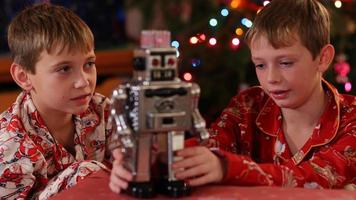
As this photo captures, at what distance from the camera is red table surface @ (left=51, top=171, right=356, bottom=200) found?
108cm

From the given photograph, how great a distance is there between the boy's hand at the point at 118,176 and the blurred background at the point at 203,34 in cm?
96

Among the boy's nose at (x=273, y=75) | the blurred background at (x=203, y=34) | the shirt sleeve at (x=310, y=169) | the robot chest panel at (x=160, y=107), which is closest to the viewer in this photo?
the robot chest panel at (x=160, y=107)

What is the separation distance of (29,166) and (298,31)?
57cm

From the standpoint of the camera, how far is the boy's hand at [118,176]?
1087 millimetres

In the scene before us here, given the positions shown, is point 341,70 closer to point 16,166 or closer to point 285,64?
point 285,64

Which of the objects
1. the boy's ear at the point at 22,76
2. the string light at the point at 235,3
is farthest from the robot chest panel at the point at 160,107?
the string light at the point at 235,3

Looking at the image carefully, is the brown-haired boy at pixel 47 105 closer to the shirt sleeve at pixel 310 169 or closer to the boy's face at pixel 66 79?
the boy's face at pixel 66 79

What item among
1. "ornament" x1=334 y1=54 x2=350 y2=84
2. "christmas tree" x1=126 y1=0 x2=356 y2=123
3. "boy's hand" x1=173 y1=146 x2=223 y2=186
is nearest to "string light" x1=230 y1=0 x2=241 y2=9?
"christmas tree" x1=126 y1=0 x2=356 y2=123

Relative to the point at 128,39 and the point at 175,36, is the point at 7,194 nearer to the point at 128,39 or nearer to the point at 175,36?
the point at 175,36

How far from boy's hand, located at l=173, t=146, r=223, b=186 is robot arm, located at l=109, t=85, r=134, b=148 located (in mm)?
84

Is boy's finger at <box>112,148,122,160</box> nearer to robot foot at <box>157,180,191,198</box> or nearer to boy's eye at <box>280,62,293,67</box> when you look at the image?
robot foot at <box>157,180,191,198</box>

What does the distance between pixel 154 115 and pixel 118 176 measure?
0.13 m

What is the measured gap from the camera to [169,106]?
3.41 ft

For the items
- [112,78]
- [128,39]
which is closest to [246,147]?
[112,78]
